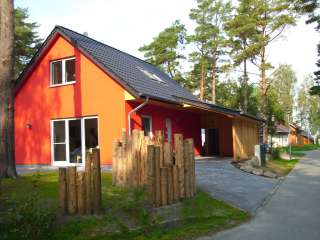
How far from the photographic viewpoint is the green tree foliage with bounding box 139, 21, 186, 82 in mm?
45969

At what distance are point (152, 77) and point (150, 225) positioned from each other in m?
14.1

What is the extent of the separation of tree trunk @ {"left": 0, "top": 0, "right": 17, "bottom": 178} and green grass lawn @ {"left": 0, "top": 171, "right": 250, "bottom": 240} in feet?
2.09

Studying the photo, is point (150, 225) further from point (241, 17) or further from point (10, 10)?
point (241, 17)

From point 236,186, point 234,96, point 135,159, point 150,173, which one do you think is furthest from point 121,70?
point 234,96

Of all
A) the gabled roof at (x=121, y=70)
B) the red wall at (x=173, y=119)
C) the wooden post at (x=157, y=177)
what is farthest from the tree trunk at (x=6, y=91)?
the red wall at (x=173, y=119)

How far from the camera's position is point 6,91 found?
10.0m

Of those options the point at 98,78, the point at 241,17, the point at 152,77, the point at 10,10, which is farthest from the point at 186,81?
the point at 10,10

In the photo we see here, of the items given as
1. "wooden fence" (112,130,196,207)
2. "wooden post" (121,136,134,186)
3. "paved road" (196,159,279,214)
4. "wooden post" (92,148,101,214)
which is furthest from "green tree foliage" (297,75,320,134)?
"wooden post" (92,148,101,214)

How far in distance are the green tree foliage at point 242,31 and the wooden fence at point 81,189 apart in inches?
1047

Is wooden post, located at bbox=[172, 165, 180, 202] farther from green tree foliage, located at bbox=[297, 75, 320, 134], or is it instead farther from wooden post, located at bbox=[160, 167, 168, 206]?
green tree foliage, located at bbox=[297, 75, 320, 134]

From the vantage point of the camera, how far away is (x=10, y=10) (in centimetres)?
1027

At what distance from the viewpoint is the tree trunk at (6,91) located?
9891mm

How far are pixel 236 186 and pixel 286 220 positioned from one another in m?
3.84

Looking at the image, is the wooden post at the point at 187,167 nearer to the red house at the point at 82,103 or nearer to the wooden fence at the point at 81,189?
the wooden fence at the point at 81,189
